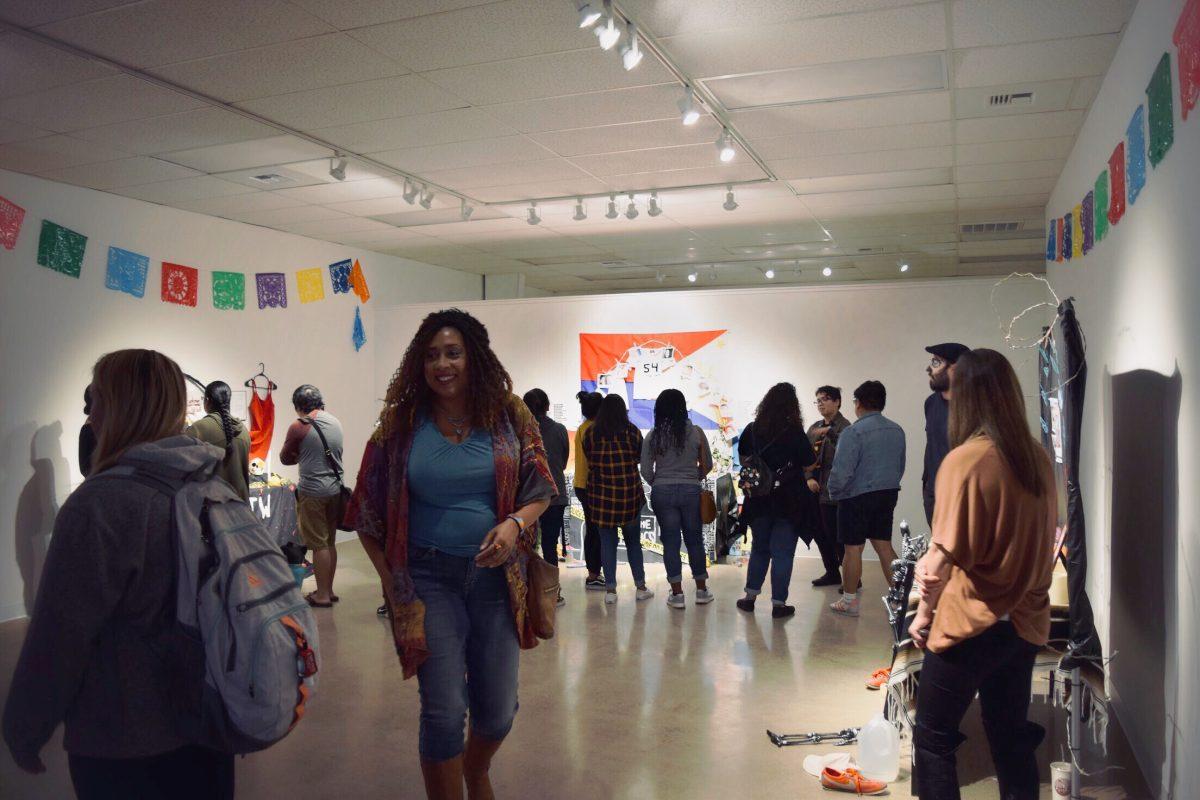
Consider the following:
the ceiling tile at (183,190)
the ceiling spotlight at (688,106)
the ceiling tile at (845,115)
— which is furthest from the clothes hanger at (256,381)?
the ceiling spotlight at (688,106)

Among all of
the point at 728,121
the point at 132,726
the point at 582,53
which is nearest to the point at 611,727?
the point at 132,726

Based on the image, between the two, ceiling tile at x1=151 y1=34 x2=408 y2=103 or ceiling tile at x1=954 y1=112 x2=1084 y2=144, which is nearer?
ceiling tile at x1=151 y1=34 x2=408 y2=103

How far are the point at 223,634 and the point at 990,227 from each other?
7970mm

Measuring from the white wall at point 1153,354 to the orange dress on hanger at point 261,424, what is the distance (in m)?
5.97

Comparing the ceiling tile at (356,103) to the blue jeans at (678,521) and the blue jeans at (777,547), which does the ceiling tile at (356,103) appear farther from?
the blue jeans at (777,547)

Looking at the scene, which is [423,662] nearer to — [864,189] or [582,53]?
[582,53]

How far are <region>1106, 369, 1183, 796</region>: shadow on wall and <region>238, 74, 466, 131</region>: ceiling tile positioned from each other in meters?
3.16

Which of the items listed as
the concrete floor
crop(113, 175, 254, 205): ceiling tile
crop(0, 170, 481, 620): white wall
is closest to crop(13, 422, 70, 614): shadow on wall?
crop(0, 170, 481, 620): white wall

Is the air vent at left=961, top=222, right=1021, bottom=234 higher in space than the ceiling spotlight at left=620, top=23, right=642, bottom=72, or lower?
higher

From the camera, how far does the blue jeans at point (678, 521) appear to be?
5719mm

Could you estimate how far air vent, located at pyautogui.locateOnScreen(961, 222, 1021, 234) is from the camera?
8062 mm

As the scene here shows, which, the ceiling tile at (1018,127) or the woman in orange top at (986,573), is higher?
the ceiling tile at (1018,127)

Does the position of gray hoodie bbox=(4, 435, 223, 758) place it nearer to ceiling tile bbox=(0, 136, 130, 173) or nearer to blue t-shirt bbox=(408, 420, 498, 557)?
blue t-shirt bbox=(408, 420, 498, 557)

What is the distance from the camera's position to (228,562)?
170cm
